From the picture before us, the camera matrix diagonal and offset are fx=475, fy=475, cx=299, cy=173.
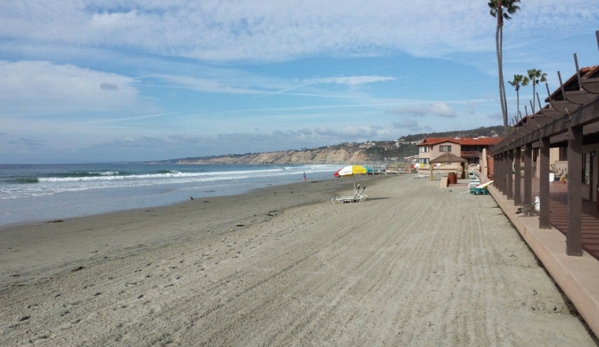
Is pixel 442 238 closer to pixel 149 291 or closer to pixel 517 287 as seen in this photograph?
pixel 517 287

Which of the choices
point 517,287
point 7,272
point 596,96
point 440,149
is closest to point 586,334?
point 517,287

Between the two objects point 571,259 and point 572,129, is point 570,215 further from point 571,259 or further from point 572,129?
point 572,129

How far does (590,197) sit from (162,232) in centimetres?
1178

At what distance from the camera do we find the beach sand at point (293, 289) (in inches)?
186

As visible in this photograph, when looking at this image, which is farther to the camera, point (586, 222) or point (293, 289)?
point (586, 222)

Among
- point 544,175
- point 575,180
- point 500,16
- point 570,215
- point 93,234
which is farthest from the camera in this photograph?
point 500,16

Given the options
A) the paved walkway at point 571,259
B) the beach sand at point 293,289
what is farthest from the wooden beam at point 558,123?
the beach sand at point 293,289

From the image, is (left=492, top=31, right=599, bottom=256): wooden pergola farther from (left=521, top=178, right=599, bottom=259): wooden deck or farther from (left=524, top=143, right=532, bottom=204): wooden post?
(left=521, top=178, right=599, bottom=259): wooden deck

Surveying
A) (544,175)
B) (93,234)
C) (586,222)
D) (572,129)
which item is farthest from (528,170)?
(93,234)

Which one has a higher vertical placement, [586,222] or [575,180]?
[575,180]

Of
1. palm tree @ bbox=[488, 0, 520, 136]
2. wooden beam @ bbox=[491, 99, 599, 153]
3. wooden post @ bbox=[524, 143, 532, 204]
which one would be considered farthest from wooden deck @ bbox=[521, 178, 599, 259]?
palm tree @ bbox=[488, 0, 520, 136]

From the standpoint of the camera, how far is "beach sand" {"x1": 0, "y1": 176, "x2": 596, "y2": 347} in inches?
186

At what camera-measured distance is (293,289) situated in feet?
20.6

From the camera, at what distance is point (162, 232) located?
12.8 m
